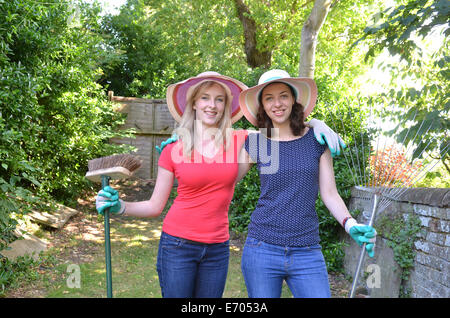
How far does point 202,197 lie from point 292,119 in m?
0.73

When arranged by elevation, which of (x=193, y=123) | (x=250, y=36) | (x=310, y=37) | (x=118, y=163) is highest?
(x=250, y=36)

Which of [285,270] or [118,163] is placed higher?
[118,163]

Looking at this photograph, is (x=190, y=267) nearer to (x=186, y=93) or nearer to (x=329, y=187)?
(x=329, y=187)

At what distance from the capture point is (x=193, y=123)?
264 centimetres

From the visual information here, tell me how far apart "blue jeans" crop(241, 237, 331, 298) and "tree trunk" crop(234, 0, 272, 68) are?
31.7ft

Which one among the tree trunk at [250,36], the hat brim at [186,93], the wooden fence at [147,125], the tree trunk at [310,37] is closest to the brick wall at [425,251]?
the hat brim at [186,93]

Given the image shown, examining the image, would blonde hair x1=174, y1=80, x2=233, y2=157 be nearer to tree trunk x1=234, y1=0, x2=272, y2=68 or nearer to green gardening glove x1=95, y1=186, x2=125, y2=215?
green gardening glove x1=95, y1=186, x2=125, y2=215

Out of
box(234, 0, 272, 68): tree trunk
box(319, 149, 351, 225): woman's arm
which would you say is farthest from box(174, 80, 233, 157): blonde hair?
box(234, 0, 272, 68): tree trunk

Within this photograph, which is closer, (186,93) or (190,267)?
(190,267)

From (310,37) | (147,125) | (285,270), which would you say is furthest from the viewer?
(147,125)

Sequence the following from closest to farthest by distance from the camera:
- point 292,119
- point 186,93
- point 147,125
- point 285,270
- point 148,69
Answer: point 285,270 < point 292,119 < point 186,93 < point 147,125 < point 148,69

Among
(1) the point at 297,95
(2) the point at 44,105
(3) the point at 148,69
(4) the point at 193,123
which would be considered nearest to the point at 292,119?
(1) the point at 297,95

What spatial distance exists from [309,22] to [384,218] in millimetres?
3259

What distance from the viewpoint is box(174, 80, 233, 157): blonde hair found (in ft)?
8.30
